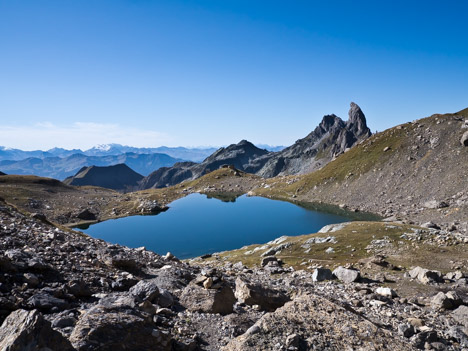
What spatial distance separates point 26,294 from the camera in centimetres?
1373

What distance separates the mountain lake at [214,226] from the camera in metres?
94.1

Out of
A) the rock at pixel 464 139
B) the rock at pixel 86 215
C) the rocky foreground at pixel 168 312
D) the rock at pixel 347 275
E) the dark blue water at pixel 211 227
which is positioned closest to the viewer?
the rocky foreground at pixel 168 312

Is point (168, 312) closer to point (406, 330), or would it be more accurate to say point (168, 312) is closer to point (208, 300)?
point (208, 300)

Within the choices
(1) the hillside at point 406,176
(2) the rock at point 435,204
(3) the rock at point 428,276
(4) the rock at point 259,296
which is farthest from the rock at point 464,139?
(4) the rock at point 259,296

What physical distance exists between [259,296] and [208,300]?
4101 mm

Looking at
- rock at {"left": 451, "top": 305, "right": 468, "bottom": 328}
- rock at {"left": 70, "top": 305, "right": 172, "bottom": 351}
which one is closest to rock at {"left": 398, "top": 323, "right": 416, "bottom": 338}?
rock at {"left": 451, "top": 305, "right": 468, "bottom": 328}

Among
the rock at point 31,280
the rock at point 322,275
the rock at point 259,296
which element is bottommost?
the rock at point 322,275

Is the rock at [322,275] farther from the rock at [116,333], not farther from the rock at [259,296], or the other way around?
the rock at [116,333]

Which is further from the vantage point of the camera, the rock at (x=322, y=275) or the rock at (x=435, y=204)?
the rock at (x=435, y=204)

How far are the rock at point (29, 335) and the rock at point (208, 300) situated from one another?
354 inches

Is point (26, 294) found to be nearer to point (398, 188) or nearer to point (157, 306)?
point (157, 306)

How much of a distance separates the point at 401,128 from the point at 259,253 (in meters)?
141

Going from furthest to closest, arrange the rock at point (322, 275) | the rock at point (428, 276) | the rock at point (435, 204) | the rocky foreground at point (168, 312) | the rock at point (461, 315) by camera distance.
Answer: the rock at point (435, 204) → the rock at point (322, 275) → the rock at point (428, 276) → the rock at point (461, 315) → the rocky foreground at point (168, 312)

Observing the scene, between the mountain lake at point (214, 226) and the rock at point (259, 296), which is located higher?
the rock at point (259, 296)
